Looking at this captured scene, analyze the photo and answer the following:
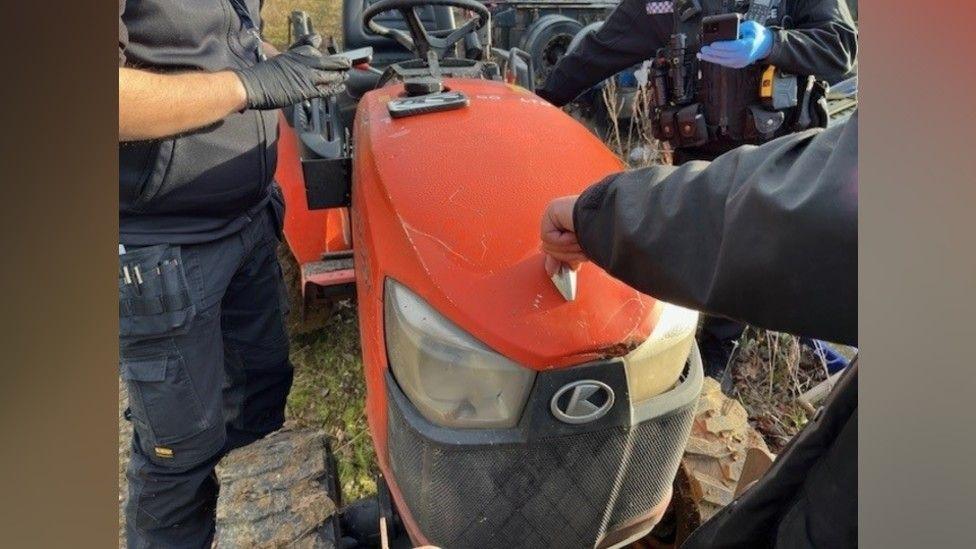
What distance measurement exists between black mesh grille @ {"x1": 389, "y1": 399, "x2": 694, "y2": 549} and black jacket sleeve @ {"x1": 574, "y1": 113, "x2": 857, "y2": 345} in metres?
0.38

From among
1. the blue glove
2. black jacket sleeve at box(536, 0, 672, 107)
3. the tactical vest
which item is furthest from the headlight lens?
black jacket sleeve at box(536, 0, 672, 107)

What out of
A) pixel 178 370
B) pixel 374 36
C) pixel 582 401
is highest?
pixel 374 36

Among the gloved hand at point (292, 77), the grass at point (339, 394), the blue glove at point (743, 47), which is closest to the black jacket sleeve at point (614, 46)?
the blue glove at point (743, 47)

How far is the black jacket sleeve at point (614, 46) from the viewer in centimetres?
338

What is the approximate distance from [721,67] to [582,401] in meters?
2.24

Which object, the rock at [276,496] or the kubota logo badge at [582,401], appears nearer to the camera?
the kubota logo badge at [582,401]

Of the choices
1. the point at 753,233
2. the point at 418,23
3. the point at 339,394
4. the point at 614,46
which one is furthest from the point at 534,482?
the point at 614,46
